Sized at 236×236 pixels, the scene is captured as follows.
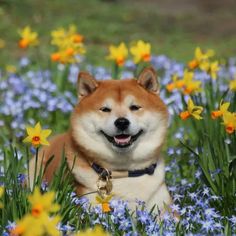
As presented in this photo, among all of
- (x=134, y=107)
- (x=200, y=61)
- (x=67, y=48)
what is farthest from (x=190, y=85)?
(x=67, y=48)

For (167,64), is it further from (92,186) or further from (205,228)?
(205,228)

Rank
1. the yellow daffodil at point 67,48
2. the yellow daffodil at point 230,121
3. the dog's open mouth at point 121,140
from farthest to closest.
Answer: the yellow daffodil at point 67,48
the dog's open mouth at point 121,140
the yellow daffodil at point 230,121

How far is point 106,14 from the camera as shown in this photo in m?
13.8

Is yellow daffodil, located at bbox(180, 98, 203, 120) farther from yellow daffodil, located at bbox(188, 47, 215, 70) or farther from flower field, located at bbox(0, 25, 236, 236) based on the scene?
yellow daffodil, located at bbox(188, 47, 215, 70)

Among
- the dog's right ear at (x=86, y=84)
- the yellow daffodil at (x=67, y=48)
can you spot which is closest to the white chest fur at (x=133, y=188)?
the dog's right ear at (x=86, y=84)

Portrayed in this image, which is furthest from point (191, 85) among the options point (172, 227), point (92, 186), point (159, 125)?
point (172, 227)

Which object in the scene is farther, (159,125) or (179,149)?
(179,149)

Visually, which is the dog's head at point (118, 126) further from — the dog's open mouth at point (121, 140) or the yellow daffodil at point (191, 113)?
the yellow daffodil at point (191, 113)

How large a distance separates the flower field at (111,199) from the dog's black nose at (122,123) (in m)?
0.44

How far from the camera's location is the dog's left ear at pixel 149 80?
14.9 feet

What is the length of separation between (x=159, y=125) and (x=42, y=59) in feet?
17.4

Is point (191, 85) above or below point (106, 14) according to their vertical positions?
below

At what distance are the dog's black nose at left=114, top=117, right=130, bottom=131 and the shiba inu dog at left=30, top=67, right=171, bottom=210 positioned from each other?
0.01 metres

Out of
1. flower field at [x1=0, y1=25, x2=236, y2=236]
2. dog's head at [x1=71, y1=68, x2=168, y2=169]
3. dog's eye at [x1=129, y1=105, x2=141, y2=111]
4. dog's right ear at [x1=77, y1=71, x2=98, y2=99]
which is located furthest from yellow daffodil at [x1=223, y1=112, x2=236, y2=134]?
dog's right ear at [x1=77, y1=71, x2=98, y2=99]
